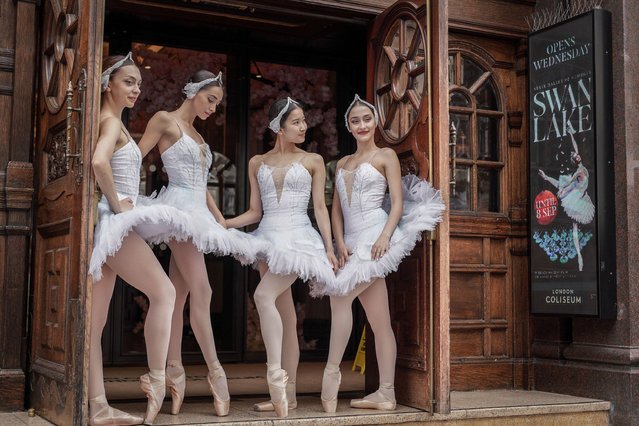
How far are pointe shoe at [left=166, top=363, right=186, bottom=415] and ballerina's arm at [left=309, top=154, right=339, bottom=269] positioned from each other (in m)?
1.12

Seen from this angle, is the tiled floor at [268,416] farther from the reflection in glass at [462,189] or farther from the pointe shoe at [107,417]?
the reflection in glass at [462,189]

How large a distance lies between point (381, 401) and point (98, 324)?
5.78ft

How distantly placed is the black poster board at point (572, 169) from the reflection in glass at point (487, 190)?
0.30m

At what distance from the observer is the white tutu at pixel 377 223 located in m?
5.02

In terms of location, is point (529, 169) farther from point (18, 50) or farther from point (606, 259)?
point (18, 50)

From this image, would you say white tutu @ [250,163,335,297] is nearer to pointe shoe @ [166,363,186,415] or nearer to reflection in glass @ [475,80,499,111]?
pointe shoe @ [166,363,186,415]

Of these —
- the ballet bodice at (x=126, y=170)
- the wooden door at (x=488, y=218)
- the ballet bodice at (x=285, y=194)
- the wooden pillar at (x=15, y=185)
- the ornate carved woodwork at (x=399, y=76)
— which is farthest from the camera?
the wooden door at (x=488, y=218)

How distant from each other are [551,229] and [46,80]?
3.70 meters

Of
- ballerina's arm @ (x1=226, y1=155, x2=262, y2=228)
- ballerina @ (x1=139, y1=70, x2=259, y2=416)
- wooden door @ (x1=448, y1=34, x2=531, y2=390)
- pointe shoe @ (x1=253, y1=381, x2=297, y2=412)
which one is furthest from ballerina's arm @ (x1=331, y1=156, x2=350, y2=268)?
wooden door @ (x1=448, y1=34, x2=531, y2=390)

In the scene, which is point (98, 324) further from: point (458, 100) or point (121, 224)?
point (458, 100)

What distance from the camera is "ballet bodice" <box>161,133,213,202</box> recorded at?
4898 mm

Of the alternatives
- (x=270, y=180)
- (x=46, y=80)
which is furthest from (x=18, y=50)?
(x=270, y=180)

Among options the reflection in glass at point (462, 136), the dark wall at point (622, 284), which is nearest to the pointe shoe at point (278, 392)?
the dark wall at point (622, 284)

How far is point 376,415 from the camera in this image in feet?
16.0
